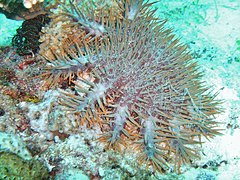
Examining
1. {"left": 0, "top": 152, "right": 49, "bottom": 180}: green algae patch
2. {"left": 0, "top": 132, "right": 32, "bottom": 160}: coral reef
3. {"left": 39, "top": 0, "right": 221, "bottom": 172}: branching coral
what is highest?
{"left": 39, "top": 0, "right": 221, "bottom": 172}: branching coral

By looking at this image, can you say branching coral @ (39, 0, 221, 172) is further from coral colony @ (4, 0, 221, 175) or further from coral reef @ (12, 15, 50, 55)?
coral reef @ (12, 15, 50, 55)

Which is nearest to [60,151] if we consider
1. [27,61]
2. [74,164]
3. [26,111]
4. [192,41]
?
[74,164]

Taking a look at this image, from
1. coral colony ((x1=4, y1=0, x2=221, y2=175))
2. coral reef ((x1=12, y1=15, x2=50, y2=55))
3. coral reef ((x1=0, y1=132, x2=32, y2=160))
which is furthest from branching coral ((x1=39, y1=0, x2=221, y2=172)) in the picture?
coral reef ((x1=0, y1=132, x2=32, y2=160))

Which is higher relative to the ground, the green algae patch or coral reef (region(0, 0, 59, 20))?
coral reef (region(0, 0, 59, 20))

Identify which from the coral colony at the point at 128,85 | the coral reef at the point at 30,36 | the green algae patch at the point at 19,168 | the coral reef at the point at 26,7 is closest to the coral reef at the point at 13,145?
the green algae patch at the point at 19,168

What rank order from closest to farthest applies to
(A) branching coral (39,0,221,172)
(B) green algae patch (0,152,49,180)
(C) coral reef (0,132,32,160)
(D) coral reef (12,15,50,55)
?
(B) green algae patch (0,152,49,180) → (C) coral reef (0,132,32,160) → (A) branching coral (39,0,221,172) → (D) coral reef (12,15,50,55)

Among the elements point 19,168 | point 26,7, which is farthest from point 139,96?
point 26,7

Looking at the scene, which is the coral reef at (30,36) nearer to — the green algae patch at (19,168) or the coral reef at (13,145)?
the coral reef at (13,145)
